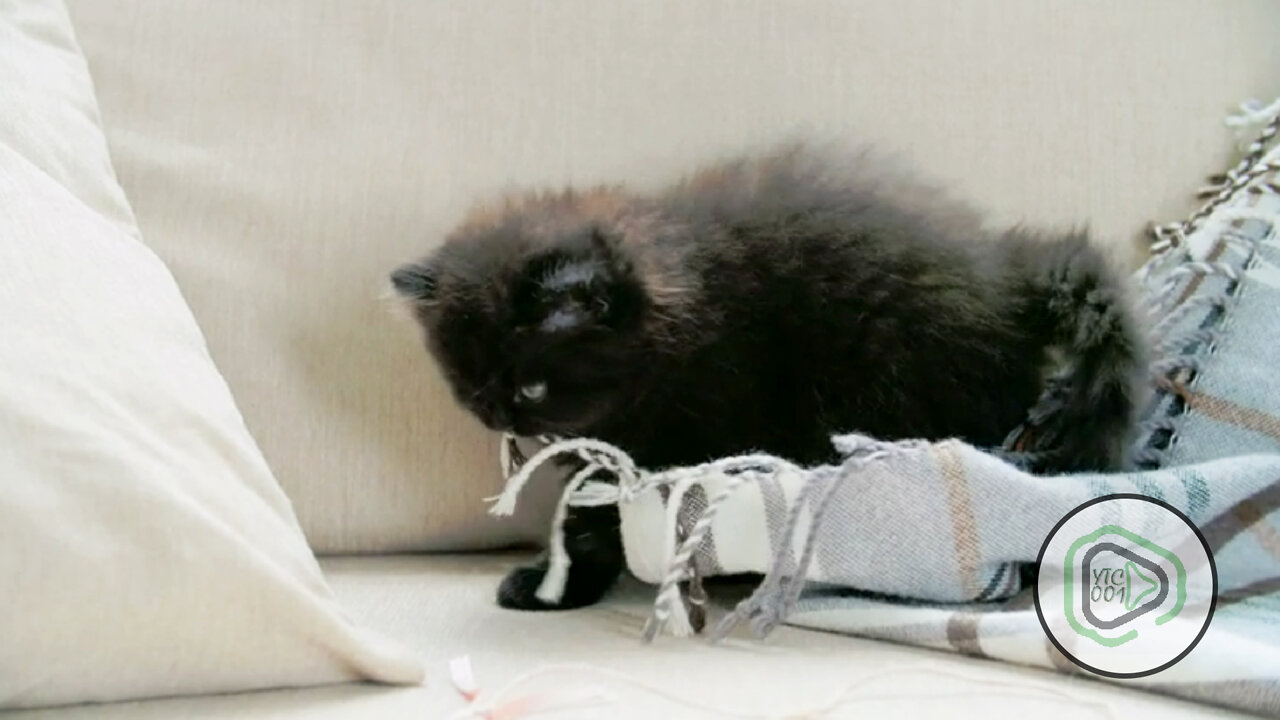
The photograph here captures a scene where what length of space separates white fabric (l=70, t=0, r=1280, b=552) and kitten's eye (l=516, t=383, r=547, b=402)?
0.57 ft

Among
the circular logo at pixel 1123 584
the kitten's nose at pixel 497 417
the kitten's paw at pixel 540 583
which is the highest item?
the kitten's nose at pixel 497 417

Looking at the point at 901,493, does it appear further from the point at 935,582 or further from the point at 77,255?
the point at 77,255

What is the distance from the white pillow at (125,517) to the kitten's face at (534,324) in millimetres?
206

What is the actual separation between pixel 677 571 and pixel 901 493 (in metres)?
0.17

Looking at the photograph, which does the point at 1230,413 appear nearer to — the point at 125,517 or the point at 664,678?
the point at 664,678

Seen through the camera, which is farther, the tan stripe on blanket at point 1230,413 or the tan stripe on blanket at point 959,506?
the tan stripe on blanket at point 1230,413

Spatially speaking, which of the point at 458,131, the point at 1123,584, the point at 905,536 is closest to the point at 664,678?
the point at 905,536

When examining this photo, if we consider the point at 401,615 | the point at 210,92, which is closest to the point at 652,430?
the point at 401,615

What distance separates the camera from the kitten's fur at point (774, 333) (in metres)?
0.94

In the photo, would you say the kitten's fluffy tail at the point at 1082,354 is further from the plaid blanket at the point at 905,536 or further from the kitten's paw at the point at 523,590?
the kitten's paw at the point at 523,590

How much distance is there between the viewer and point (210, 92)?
3.65 ft

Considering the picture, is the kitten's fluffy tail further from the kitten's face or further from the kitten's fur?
the kitten's face

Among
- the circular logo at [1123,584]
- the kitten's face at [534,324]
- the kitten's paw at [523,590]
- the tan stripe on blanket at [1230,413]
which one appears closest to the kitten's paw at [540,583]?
the kitten's paw at [523,590]

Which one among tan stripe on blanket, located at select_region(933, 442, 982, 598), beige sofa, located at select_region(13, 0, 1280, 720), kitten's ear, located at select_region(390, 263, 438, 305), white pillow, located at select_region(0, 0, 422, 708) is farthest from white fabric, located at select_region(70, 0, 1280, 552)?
tan stripe on blanket, located at select_region(933, 442, 982, 598)
